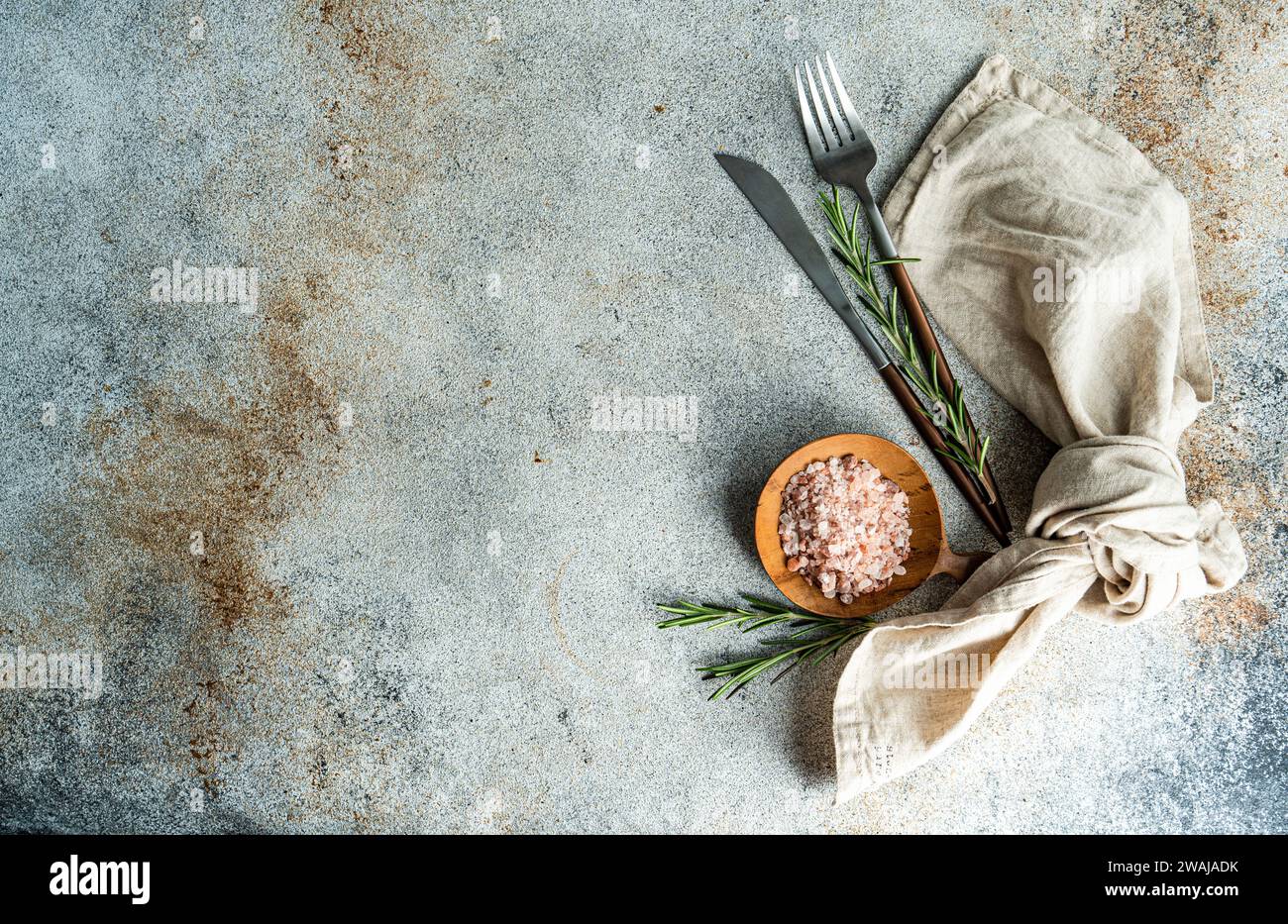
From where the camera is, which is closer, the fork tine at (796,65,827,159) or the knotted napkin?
the knotted napkin

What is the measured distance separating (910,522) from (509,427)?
1.99 feet

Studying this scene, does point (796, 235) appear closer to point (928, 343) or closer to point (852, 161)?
point (852, 161)

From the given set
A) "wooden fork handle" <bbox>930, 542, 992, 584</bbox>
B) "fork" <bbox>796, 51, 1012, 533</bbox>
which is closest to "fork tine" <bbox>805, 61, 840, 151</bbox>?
"fork" <bbox>796, 51, 1012, 533</bbox>

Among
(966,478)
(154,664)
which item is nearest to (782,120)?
(966,478)

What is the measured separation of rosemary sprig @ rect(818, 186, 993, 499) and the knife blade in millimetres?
26

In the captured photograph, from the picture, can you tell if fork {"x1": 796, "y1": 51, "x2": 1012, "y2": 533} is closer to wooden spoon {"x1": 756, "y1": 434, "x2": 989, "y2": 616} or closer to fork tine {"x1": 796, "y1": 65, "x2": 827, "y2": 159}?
fork tine {"x1": 796, "y1": 65, "x2": 827, "y2": 159}

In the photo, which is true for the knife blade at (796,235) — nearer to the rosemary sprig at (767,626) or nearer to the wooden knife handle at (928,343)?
the wooden knife handle at (928,343)

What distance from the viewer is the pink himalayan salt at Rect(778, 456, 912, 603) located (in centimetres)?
104

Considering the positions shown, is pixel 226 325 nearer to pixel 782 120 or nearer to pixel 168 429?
pixel 168 429

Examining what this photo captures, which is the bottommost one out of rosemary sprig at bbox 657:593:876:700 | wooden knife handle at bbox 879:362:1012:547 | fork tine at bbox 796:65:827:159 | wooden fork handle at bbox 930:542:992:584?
rosemary sprig at bbox 657:593:876:700

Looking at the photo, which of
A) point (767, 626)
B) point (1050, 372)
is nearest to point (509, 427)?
point (767, 626)

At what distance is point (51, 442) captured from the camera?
1.19 meters
